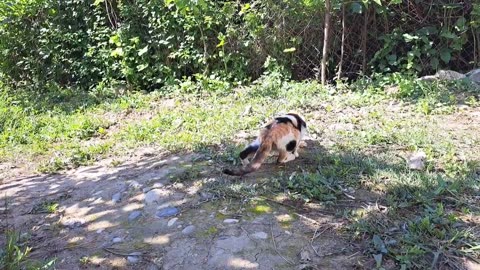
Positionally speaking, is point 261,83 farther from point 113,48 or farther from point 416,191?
point 416,191

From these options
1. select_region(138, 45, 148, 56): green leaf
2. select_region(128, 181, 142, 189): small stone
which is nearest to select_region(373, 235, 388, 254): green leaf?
select_region(128, 181, 142, 189): small stone

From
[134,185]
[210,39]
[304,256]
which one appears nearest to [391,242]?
[304,256]

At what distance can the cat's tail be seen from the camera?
3.29 metres

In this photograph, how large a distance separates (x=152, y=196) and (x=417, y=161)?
6.80 feet

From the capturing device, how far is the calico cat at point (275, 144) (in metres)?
3.33

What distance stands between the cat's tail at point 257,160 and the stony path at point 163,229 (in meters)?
0.21

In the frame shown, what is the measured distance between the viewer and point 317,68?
252 inches

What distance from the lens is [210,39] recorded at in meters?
6.80

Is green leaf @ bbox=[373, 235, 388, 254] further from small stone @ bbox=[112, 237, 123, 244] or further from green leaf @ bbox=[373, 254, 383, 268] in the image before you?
small stone @ bbox=[112, 237, 123, 244]

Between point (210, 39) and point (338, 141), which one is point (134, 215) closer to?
point (338, 141)

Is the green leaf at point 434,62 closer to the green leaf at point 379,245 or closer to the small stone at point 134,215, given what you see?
the green leaf at point 379,245

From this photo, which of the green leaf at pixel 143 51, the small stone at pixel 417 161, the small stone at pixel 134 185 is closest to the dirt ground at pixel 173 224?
the small stone at pixel 134 185

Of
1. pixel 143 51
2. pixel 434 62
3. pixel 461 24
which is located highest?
pixel 143 51

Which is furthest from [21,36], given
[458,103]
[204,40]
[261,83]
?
[458,103]
